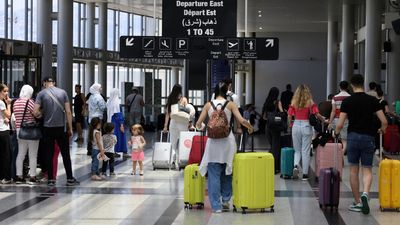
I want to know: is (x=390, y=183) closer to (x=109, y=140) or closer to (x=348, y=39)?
(x=109, y=140)

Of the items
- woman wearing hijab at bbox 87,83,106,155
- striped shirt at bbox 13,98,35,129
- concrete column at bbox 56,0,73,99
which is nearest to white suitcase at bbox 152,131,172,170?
woman wearing hijab at bbox 87,83,106,155

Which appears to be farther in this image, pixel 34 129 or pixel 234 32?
pixel 234 32

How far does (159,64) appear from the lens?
46.9 m

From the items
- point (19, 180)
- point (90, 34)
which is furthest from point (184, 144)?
point (90, 34)

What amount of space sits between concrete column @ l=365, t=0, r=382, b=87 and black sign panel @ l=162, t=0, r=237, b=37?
11229 millimetres

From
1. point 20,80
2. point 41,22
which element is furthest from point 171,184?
point 41,22

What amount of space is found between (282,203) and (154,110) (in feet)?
92.3

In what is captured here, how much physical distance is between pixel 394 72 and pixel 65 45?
1185 centimetres

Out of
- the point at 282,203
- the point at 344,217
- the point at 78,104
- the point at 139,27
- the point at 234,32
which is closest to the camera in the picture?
the point at 344,217

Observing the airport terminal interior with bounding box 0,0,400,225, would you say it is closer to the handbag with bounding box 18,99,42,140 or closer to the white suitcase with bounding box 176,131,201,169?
the white suitcase with bounding box 176,131,201,169

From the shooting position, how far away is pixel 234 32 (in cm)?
1995

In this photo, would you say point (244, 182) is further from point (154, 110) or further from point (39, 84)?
point (154, 110)

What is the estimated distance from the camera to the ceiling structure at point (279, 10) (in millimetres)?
35812

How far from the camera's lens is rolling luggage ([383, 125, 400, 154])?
2106 centimetres
